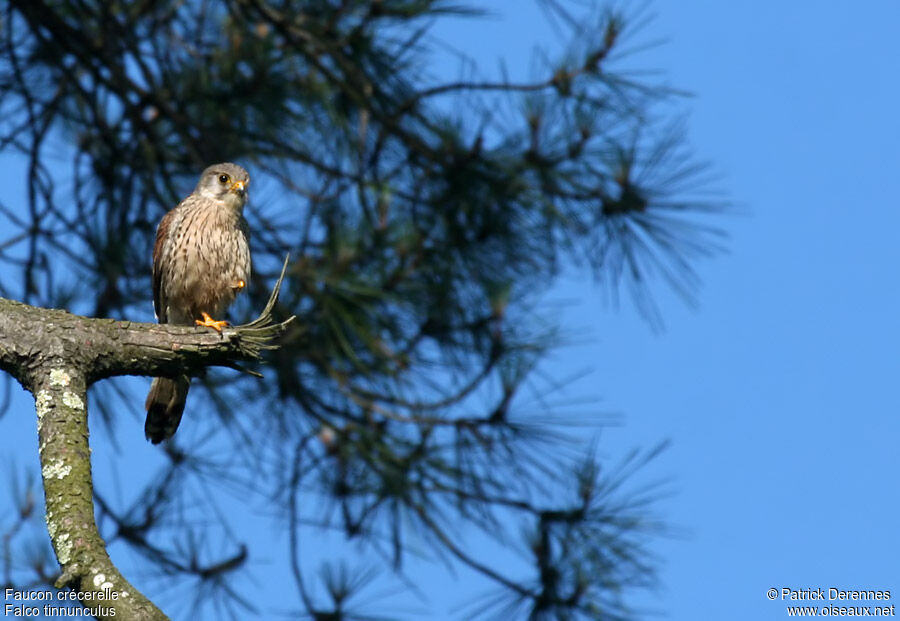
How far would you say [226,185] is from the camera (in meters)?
4.65

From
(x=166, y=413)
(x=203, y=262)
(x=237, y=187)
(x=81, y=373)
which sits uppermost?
(x=237, y=187)

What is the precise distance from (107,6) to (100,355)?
9.15 feet

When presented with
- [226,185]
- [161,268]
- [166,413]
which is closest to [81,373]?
[166,413]

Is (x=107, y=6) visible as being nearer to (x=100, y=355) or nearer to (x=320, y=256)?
(x=320, y=256)

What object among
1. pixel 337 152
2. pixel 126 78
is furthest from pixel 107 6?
pixel 337 152

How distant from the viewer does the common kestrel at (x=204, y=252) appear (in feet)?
14.7

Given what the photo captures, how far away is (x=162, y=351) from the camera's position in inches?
113

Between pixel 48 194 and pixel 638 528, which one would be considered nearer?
pixel 638 528

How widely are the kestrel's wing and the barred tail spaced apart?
2.20 feet

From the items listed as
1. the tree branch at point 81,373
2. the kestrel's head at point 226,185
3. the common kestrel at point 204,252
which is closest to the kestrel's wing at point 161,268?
the common kestrel at point 204,252

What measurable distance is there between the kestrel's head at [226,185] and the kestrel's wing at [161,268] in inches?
6.7

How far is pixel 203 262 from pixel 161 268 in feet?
0.74

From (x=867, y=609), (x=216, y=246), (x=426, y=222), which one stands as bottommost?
(x=867, y=609)

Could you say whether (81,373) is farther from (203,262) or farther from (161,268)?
(161,268)
